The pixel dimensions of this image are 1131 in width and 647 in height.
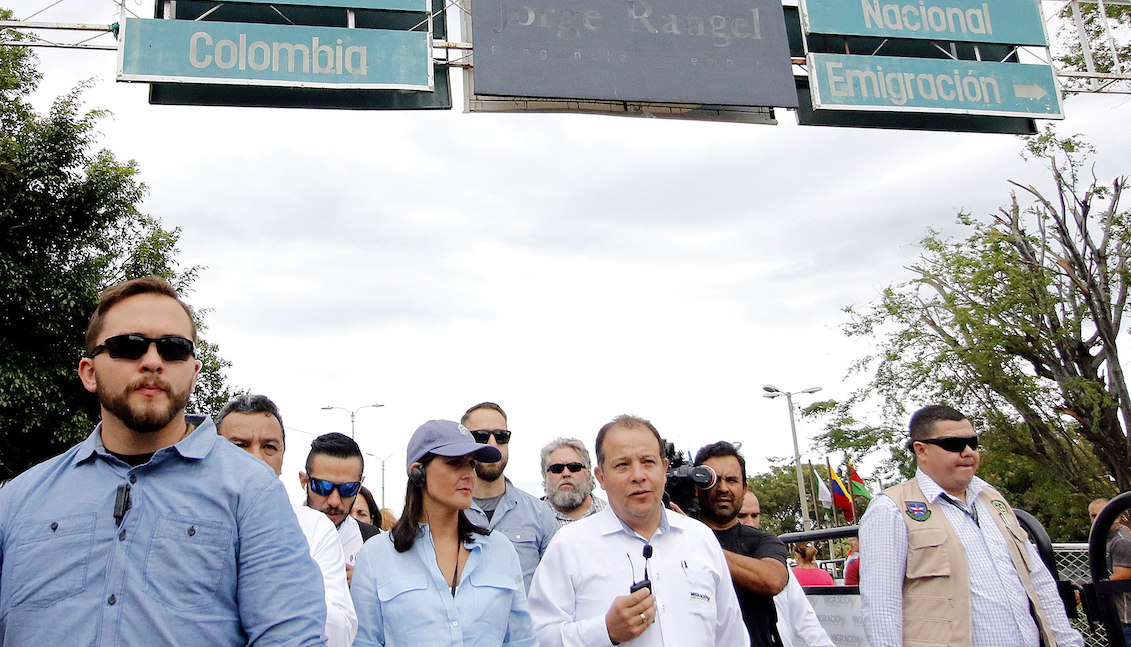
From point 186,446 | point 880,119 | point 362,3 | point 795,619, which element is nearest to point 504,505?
point 795,619

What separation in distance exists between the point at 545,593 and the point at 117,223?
12.3 metres

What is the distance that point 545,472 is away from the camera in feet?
15.3

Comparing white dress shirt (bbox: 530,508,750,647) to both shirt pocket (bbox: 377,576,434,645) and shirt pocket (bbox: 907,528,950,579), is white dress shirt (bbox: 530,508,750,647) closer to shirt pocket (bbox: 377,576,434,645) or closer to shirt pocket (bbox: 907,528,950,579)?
shirt pocket (bbox: 377,576,434,645)

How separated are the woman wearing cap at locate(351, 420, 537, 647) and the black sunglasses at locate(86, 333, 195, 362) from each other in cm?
112

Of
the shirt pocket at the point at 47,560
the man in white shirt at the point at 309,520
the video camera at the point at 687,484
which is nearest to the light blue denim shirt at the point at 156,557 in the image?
the shirt pocket at the point at 47,560

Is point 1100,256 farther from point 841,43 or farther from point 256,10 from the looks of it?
point 256,10

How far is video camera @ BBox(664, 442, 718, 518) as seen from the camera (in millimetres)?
3752

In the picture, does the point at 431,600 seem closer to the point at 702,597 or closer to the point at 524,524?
the point at 702,597

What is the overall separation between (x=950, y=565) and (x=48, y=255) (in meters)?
12.7

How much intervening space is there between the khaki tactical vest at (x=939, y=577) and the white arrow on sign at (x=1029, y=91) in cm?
525

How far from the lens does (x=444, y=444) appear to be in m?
2.96

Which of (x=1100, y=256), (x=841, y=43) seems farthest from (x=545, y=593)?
(x=1100, y=256)

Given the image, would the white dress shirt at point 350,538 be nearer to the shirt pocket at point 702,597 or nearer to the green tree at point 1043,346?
the shirt pocket at point 702,597

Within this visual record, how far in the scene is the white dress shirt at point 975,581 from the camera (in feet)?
11.8
